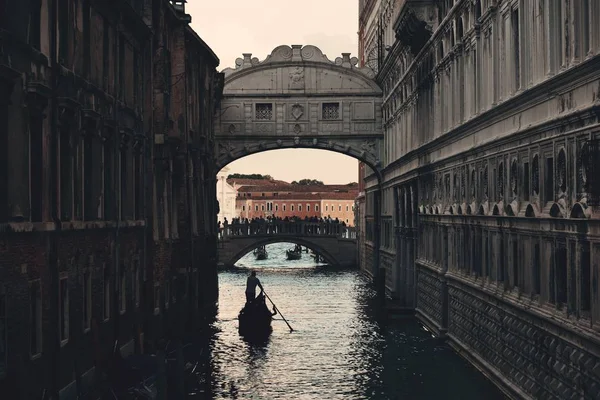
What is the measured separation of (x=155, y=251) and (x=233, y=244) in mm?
32573

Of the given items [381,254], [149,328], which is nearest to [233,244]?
[381,254]

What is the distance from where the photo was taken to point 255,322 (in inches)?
934

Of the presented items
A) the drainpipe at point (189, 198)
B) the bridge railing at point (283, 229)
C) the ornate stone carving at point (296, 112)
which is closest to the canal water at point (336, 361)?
the drainpipe at point (189, 198)

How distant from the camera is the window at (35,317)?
12.0 m

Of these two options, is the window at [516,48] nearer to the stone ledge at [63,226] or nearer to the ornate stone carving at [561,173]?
the ornate stone carving at [561,173]

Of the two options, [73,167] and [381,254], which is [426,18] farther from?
[381,254]

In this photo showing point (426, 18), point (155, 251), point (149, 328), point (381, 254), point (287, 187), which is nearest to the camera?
point (149, 328)

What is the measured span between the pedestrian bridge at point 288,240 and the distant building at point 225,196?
61144 millimetres

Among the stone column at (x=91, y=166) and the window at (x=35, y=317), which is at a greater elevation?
the stone column at (x=91, y=166)

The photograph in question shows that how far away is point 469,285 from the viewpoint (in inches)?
720

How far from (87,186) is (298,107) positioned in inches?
901

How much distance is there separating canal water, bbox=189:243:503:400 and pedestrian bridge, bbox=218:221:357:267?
21.2m

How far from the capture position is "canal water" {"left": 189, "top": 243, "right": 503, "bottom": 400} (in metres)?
16.7

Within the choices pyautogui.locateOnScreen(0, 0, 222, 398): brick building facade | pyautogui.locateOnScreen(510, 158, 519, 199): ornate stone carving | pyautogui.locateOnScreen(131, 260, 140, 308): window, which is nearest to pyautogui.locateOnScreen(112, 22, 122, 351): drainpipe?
pyautogui.locateOnScreen(0, 0, 222, 398): brick building facade
